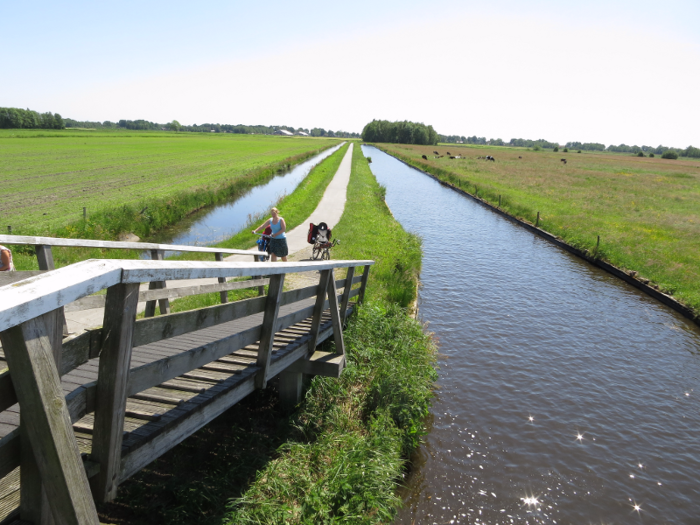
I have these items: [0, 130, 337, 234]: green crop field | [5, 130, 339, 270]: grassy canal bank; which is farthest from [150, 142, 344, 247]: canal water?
[0, 130, 337, 234]: green crop field

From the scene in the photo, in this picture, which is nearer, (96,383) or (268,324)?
(96,383)

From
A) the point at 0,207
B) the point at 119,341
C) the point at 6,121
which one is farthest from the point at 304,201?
the point at 6,121

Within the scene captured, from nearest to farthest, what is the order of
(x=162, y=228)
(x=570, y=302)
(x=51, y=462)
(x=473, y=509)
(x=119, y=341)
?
(x=51, y=462), (x=119, y=341), (x=473, y=509), (x=570, y=302), (x=162, y=228)

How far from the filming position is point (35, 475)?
193cm

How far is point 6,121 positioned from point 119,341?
459ft

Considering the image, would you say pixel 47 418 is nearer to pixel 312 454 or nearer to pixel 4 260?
pixel 312 454

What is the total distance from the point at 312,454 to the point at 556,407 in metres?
5.04

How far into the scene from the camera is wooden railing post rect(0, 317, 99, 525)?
1604mm

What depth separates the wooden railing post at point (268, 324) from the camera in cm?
406

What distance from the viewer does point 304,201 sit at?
25266mm

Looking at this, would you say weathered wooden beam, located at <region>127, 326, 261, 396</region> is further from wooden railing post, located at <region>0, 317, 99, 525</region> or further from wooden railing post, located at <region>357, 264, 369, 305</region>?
wooden railing post, located at <region>357, 264, 369, 305</region>

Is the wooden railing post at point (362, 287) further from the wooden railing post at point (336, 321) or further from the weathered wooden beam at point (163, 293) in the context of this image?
the weathered wooden beam at point (163, 293)

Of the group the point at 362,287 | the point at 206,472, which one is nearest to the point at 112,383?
the point at 206,472

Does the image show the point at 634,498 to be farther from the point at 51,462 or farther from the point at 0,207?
the point at 0,207
